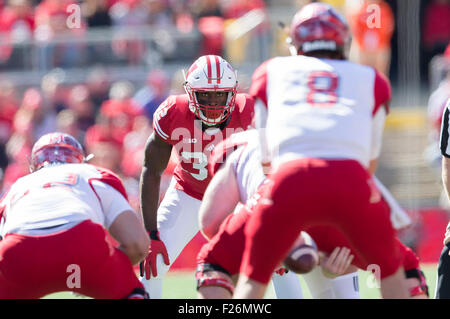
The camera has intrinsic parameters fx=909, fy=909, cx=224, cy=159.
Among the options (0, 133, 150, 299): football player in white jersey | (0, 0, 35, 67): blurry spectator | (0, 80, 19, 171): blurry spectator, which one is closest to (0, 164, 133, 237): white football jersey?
(0, 133, 150, 299): football player in white jersey

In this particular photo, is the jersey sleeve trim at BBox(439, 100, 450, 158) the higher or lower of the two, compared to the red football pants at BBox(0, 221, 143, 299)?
higher

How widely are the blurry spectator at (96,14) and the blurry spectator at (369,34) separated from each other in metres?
3.33

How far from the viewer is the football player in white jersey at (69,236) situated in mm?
4461

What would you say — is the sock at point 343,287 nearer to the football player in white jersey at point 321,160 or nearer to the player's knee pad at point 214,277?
→ the football player in white jersey at point 321,160

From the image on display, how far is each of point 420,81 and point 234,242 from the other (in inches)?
441

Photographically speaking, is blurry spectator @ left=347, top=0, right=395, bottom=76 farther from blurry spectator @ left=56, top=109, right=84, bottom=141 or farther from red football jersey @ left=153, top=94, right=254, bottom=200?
red football jersey @ left=153, top=94, right=254, bottom=200

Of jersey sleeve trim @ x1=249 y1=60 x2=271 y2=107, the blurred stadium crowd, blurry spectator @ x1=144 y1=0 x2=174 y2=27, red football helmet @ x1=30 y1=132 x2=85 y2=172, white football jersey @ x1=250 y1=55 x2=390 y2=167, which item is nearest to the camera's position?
white football jersey @ x1=250 y1=55 x2=390 y2=167

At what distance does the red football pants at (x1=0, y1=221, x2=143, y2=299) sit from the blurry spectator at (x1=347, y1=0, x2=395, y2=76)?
322 inches

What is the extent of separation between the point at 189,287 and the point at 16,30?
516 cm

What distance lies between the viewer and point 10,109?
1170 centimetres

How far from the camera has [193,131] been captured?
5949 millimetres

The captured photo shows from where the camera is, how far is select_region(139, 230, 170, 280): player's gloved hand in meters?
5.57
